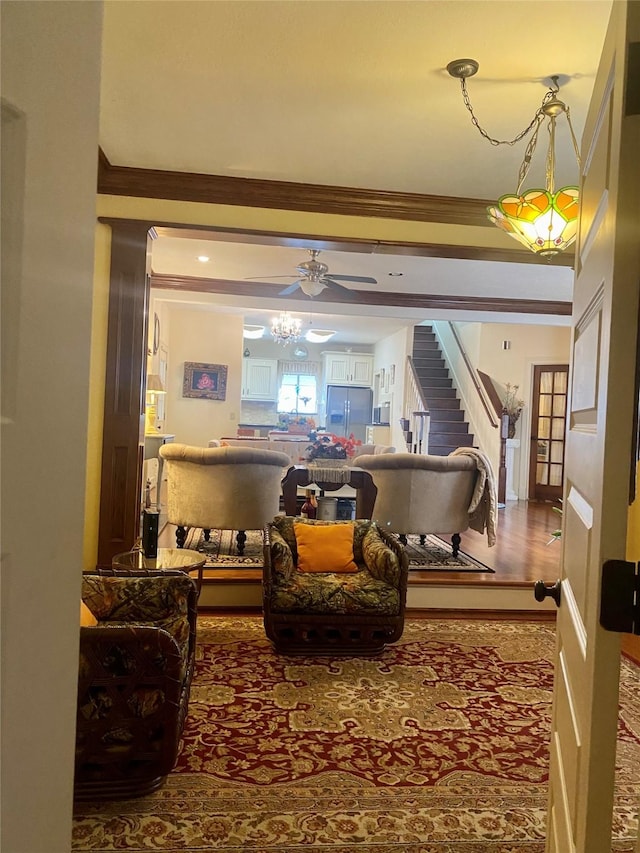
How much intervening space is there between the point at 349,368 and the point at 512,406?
173 inches

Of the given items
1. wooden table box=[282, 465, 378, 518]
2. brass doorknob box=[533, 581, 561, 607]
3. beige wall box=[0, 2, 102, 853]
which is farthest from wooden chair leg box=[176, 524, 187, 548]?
beige wall box=[0, 2, 102, 853]

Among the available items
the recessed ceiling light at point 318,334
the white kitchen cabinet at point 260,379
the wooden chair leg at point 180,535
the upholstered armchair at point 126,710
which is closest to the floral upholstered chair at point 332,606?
the upholstered armchair at point 126,710

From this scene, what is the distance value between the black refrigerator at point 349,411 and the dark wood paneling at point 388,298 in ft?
19.8

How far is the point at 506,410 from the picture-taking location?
9.27 m

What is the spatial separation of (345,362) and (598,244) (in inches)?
471

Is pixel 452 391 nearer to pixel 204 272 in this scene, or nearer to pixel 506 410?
pixel 506 410

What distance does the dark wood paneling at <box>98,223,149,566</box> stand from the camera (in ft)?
12.7

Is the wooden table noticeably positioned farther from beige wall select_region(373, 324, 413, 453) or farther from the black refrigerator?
the black refrigerator

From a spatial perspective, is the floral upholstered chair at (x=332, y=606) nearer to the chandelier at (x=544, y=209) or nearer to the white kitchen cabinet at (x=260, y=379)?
the chandelier at (x=544, y=209)

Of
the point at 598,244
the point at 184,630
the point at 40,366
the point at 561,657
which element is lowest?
the point at 184,630

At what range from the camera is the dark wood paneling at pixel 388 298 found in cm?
671

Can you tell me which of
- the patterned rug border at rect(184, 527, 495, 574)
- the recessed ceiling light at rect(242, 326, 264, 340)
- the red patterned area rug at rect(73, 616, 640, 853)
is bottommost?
the red patterned area rug at rect(73, 616, 640, 853)

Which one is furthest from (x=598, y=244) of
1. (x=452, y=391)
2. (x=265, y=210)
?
(x=452, y=391)

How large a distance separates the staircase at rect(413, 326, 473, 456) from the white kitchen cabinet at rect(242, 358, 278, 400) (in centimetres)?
328
